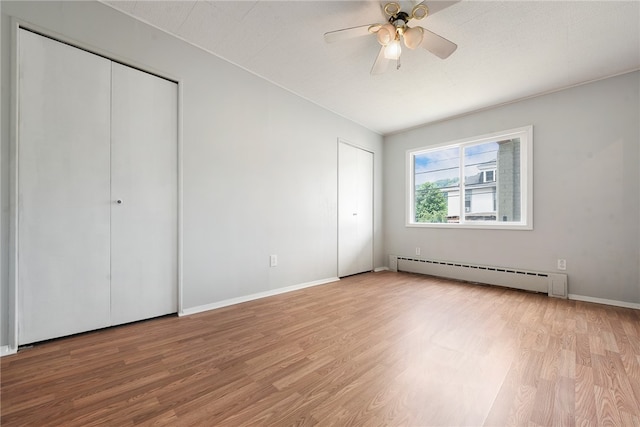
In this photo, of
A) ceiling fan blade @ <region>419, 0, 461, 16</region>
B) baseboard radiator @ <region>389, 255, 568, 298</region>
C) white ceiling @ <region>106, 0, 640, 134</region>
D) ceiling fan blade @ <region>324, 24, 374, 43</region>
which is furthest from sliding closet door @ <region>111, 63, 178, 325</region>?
baseboard radiator @ <region>389, 255, 568, 298</region>

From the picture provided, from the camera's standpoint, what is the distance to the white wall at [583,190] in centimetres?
279

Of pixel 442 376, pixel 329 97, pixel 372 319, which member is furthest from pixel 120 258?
pixel 329 97

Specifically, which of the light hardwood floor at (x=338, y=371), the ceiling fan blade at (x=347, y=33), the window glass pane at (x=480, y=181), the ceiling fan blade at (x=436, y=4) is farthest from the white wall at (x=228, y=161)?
the window glass pane at (x=480, y=181)

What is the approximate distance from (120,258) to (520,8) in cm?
374

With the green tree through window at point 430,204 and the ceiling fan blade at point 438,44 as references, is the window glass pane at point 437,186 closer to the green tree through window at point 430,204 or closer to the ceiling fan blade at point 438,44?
the green tree through window at point 430,204

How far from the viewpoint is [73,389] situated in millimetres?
1354

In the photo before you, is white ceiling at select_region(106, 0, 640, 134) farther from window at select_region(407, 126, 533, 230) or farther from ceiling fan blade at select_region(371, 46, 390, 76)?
window at select_region(407, 126, 533, 230)

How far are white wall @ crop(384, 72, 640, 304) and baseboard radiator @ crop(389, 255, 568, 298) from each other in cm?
9

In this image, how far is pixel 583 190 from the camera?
10.0 feet

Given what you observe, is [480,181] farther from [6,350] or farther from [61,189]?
[6,350]

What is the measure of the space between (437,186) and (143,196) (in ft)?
13.7

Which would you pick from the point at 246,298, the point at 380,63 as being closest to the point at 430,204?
the point at 380,63

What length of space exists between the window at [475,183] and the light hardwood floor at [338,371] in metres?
1.57

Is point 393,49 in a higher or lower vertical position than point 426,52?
lower
